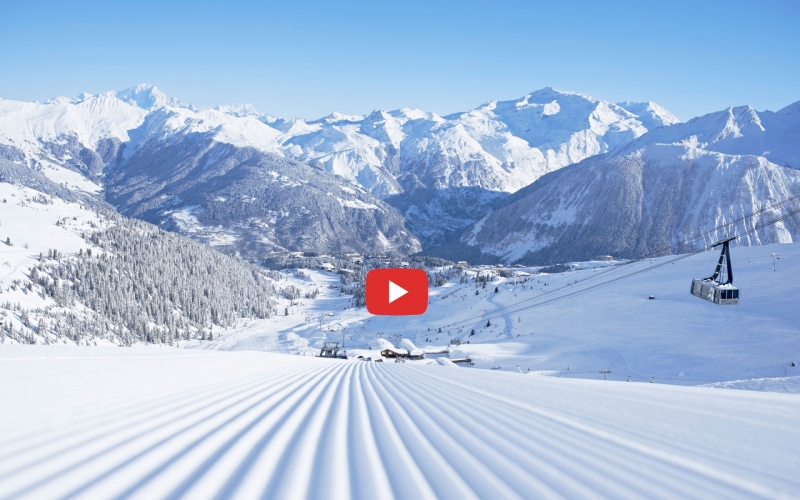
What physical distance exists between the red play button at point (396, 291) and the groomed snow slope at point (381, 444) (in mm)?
7488

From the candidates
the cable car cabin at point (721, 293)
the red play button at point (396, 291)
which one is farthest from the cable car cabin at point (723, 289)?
the red play button at point (396, 291)

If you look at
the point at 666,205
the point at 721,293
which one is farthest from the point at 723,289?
the point at 666,205

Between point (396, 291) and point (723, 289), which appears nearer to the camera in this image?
point (396, 291)

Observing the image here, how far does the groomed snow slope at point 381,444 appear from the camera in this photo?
138 inches

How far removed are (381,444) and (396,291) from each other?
12322 mm

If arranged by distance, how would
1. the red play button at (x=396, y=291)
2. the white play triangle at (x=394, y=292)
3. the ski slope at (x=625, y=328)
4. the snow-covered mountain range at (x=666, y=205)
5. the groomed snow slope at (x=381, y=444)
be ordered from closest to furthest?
the groomed snow slope at (x=381, y=444)
the red play button at (x=396, y=291)
the white play triangle at (x=394, y=292)
the ski slope at (x=625, y=328)
the snow-covered mountain range at (x=666, y=205)

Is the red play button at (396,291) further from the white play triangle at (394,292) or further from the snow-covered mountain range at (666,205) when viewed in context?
the snow-covered mountain range at (666,205)

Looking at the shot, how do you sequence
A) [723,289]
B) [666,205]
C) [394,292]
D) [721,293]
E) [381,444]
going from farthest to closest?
[666,205], [721,293], [723,289], [394,292], [381,444]

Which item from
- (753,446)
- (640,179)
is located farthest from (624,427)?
(640,179)

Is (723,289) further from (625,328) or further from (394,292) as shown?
(625,328)

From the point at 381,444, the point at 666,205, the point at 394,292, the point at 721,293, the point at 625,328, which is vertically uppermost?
the point at 666,205

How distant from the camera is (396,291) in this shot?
1702 centimetres

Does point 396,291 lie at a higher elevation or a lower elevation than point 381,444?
higher

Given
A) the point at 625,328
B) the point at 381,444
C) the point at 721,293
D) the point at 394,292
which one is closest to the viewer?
the point at 381,444
